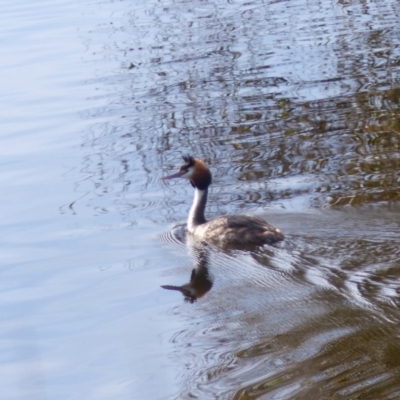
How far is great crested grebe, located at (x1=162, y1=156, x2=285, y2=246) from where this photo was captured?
8.87 meters

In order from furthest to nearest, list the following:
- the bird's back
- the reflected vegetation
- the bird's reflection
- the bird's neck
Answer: the bird's neck, the bird's back, the bird's reflection, the reflected vegetation

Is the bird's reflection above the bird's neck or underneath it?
underneath

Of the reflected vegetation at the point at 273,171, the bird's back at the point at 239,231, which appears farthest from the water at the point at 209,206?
the bird's back at the point at 239,231

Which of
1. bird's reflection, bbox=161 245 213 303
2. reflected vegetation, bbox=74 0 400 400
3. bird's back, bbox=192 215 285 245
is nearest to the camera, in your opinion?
reflected vegetation, bbox=74 0 400 400

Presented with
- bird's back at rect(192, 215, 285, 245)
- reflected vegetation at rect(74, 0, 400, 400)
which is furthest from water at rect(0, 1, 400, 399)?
bird's back at rect(192, 215, 285, 245)

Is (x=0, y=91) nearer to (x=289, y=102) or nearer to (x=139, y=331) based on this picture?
(x=289, y=102)

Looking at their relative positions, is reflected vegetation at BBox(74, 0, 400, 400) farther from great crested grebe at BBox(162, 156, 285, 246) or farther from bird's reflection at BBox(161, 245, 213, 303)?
great crested grebe at BBox(162, 156, 285, 246)

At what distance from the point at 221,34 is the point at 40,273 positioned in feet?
29.3

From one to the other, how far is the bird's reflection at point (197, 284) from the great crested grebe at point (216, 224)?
0.28 metres

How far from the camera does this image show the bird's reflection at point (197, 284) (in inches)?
320

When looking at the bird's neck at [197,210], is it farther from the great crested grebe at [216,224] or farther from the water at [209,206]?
the water at [209,206]

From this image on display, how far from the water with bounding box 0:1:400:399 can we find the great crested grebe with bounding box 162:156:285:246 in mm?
150

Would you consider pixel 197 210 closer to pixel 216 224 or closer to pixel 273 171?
pixel 216 224

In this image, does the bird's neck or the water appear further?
the bird's neck
